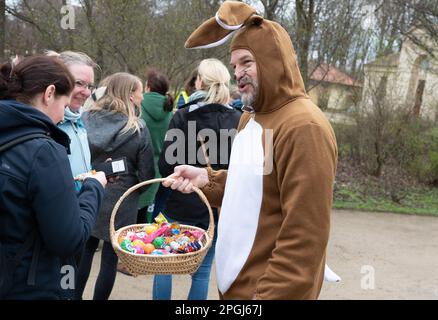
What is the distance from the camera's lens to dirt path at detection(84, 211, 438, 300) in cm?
397

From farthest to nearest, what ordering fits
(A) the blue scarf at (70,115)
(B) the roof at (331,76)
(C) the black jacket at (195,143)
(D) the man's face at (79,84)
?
(B) the roof at (331,76) → (C) the black jacket at (195,143) → (D) the man's face at (79,84) → (A) the blue scarf at (70,115)

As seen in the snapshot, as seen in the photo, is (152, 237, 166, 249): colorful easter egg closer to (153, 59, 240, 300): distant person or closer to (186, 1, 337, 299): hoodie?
(186, 1, 337, 299): hoodie

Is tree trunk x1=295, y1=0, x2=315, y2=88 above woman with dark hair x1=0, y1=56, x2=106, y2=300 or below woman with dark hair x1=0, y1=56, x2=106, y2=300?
above

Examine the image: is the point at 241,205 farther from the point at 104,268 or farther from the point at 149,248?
the point at 104,268

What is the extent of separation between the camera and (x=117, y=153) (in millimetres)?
3336

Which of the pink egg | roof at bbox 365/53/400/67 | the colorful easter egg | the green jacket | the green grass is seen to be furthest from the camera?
roof at bbox 365/53/400/67

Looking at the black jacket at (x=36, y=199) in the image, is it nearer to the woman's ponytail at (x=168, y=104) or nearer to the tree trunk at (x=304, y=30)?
the woman's ponytail at (x=168, y=104)

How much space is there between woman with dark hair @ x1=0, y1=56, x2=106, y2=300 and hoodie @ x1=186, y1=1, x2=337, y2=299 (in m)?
0.65

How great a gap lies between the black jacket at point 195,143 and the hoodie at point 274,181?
115 centimetres

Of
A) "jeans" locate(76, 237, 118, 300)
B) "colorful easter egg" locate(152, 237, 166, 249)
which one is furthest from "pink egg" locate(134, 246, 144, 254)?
"jeans" locate(76, 237, 118, 300)

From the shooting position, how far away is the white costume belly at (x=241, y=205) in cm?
174

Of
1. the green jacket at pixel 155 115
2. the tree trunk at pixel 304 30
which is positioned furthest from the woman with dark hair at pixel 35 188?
the tree trunk at pixel 304 30

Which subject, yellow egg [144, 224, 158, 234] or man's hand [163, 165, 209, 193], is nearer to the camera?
man's hand [163, 165, 209, 193]

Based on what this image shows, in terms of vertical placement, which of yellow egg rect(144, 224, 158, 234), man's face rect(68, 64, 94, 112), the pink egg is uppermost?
man's face rect(68, 64, 94, 112)
